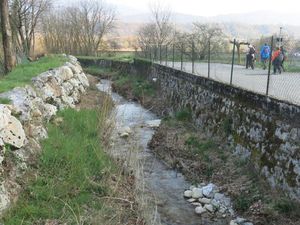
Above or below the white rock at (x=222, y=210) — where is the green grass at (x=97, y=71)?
below

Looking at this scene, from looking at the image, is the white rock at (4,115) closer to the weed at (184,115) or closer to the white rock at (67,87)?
the white rock at (67,87)

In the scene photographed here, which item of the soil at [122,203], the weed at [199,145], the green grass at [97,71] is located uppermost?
the soil at [122,203]

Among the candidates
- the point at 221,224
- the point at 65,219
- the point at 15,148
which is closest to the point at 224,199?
the point at 221,224

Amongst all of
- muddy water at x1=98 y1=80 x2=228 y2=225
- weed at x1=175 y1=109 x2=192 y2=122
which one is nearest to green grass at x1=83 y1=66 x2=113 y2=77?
weed at x1=175 y1=109 x2=192 y2=122

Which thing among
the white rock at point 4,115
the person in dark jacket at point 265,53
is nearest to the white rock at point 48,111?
the white rock at point 4,115

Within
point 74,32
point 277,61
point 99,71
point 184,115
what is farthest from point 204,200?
point 74,32

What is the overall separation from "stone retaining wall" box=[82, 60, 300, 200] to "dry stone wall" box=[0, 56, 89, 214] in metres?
4.96

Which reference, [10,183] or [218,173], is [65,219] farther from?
[218,173]

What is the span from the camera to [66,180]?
856 centimetres

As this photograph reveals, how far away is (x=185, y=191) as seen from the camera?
34.8 feet

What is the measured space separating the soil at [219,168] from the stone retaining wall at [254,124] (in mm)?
318

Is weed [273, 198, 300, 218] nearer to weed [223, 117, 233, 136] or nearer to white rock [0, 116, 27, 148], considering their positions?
weed [223, 117, 233, 136]

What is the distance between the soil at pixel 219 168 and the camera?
8.66 meters

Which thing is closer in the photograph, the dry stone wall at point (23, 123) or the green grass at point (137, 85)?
the dry stone wall at point (23, 123)
